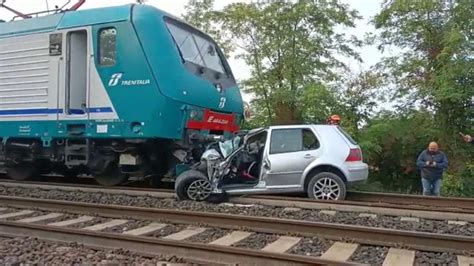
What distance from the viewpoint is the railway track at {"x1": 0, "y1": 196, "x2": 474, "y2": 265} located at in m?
4.91

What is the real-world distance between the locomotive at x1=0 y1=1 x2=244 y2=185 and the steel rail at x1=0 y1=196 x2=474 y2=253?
7.51 feet

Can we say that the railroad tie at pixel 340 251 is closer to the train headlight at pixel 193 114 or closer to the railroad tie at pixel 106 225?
the railroad tie at pixel 106 225

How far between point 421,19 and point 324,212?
30.1ft

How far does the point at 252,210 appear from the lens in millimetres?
7441

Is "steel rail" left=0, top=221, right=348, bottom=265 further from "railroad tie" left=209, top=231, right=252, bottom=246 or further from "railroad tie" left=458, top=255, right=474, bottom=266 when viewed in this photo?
"railroad tie" left=458, top=255, right=474, bottom=266

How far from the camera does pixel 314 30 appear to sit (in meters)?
15.8

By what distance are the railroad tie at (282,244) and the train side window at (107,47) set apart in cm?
532

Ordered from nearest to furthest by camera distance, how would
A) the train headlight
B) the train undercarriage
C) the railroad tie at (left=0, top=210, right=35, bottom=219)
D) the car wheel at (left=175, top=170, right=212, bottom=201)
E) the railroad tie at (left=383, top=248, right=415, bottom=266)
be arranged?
the railroad tie at (left=383, top=248, right=415, bottom=266), the railroad tie at (left=0, top=210, right=35, bottom=219), the car wheel at (left=175, top=170, right=212, bottom=201), the train headlight, the train undercarriage

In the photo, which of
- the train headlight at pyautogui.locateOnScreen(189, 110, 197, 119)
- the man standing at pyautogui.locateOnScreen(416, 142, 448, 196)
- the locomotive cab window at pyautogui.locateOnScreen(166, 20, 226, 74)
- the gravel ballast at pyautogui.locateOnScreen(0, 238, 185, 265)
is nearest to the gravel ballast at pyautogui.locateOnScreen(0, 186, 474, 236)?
the train headlight at pyautogui.locateOnScreen(189, 110, 197, 119)

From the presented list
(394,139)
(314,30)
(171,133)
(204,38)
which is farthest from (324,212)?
(314,30)

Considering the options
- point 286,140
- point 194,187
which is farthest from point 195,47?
point 194,187

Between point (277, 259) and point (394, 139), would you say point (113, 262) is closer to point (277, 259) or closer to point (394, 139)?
point (277, 259)

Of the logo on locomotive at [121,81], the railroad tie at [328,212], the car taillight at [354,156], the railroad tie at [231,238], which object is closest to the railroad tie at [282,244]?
the railroad tie at [231,238]

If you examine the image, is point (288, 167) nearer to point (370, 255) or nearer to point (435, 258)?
point (370, 255)
